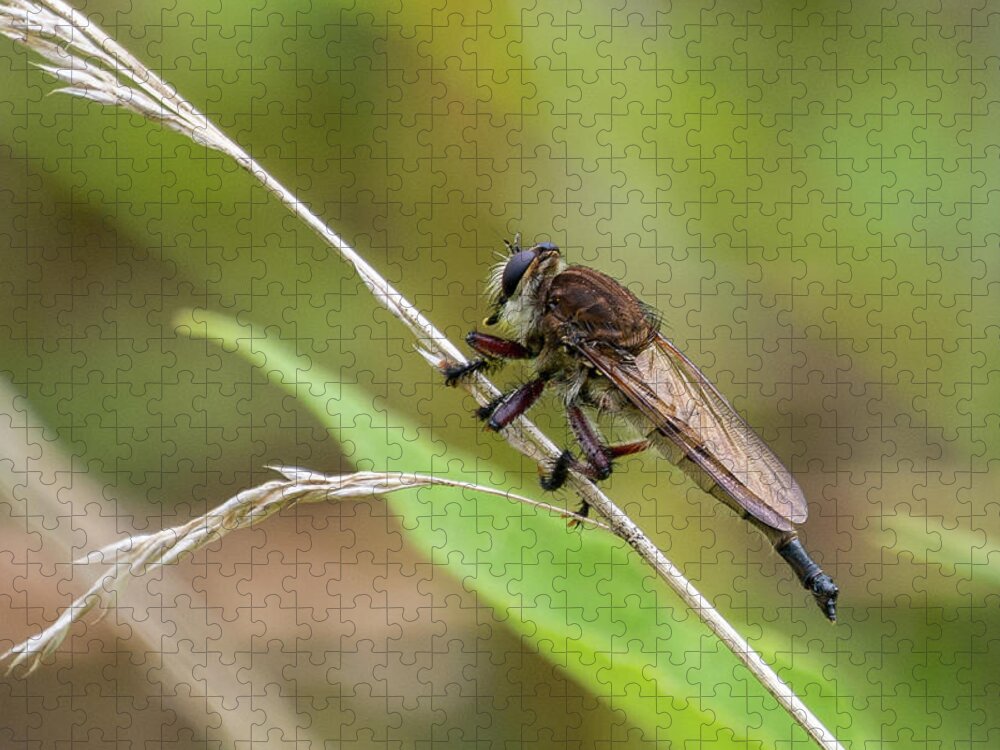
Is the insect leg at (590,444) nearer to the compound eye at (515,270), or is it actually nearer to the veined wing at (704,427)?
the veined wing at (704,427)

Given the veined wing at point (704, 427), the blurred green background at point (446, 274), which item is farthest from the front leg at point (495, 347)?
the blurred green background at point (446, 274)

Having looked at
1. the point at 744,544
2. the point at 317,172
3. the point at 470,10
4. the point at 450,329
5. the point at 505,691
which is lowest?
the point at 505,691

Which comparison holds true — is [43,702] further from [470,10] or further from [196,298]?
[470,10]

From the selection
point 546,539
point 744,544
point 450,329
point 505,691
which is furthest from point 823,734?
point 450,329

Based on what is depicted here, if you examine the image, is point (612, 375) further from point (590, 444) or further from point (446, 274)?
point (446, 274)

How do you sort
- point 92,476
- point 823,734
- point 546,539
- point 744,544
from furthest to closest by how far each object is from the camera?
point 92,476 < point 744,544 < point 546,539 < point 823,734

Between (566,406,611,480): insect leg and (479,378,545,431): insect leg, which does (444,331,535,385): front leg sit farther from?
(566,406,611,480): insect leg

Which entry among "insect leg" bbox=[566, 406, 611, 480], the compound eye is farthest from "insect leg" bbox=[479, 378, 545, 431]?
the compound eye

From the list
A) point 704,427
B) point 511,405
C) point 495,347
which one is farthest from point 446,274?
point 704,427
